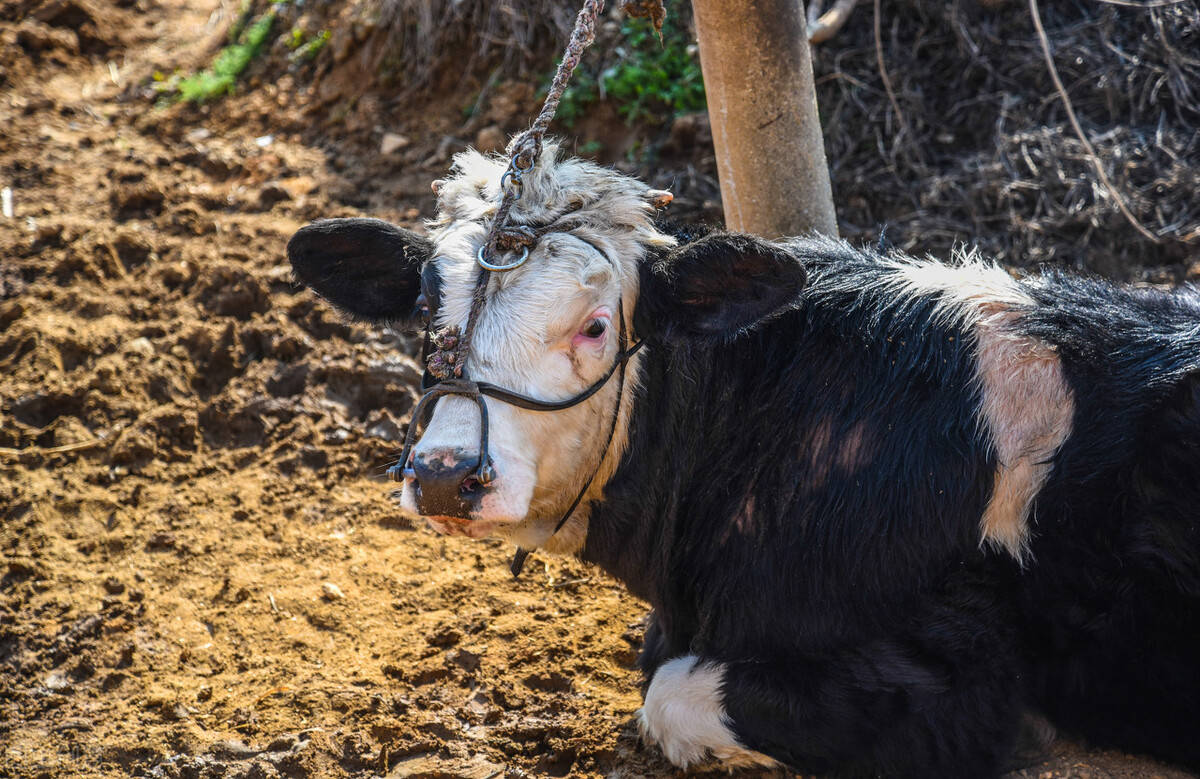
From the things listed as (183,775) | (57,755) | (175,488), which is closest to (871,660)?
(183,775)

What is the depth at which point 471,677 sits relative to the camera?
12.5ft

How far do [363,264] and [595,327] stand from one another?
0.92 meters

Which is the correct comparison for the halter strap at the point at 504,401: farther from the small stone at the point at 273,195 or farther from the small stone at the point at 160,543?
the small stone at the point at 273,195

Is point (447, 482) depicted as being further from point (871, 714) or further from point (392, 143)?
point (392, 143)

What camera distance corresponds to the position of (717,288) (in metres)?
3.12

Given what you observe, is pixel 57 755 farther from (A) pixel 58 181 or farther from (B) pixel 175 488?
(A) pixel 58 181

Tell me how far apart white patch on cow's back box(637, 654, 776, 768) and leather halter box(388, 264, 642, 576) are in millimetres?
621

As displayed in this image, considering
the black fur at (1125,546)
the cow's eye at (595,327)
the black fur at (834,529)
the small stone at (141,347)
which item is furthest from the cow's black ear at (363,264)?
the small stone at (141,347)

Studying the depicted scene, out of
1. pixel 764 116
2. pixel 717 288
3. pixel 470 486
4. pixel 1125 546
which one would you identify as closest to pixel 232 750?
pixel 470 486

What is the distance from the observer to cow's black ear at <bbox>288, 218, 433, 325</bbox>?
136 inches

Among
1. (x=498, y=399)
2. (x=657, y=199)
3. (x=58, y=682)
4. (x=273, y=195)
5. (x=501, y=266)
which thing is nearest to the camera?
(x=498, y=399)

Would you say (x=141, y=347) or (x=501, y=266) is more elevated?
(x=501, y=266)

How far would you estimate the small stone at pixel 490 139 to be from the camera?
6.52 metres

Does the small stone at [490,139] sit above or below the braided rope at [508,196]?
above
